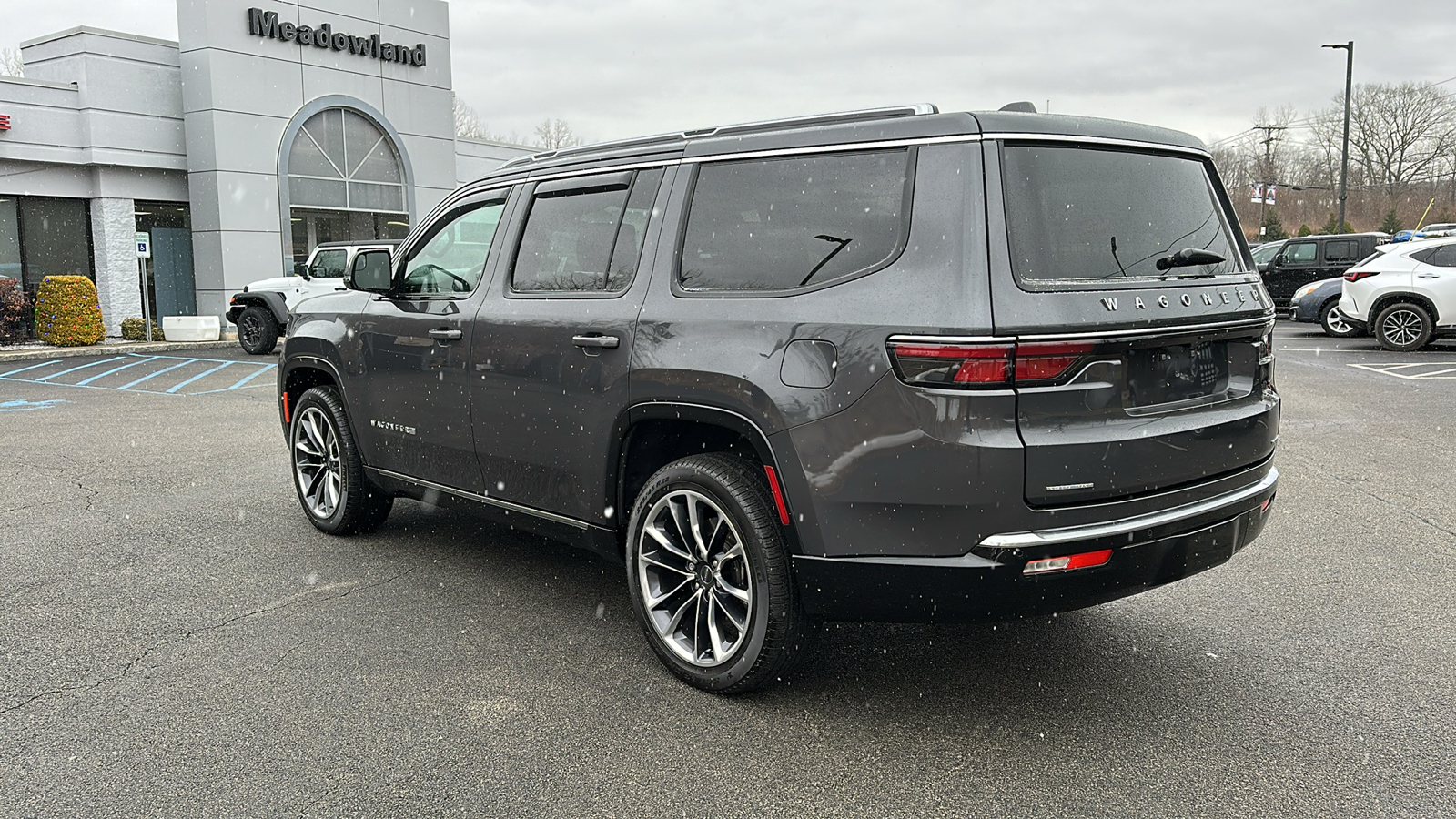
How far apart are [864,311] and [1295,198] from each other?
90.8 metres

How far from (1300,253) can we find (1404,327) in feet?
25.4

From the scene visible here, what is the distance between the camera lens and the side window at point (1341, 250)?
74.6ft

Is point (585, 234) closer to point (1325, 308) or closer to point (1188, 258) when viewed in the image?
point (1188, 258)

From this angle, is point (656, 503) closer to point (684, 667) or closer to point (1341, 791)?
point (684, 667)

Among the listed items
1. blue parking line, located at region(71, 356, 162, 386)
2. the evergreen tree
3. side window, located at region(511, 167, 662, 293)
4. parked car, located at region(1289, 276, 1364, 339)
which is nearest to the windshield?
parked car, located at region(1289, 276, 1364, 339)

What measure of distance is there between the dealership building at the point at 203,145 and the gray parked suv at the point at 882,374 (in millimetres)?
20051

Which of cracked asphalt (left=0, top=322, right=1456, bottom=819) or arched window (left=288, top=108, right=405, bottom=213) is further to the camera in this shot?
arched window (left=288, top=108, right=405, bottom=213)

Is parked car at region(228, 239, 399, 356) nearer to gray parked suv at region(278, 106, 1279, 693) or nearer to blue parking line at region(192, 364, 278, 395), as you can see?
blue parking line at region(192, 364, 278, 395)

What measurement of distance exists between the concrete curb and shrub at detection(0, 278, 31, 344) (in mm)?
723

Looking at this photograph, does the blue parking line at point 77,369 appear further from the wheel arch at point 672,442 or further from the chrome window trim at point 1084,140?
the chrome window trim at point 1084,140

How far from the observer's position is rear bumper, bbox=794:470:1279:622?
123 inches

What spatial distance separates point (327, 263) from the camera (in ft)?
56.6

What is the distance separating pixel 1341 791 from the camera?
9.95 feet

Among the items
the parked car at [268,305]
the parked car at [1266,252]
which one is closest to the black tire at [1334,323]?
the parked car at [1266,252]
